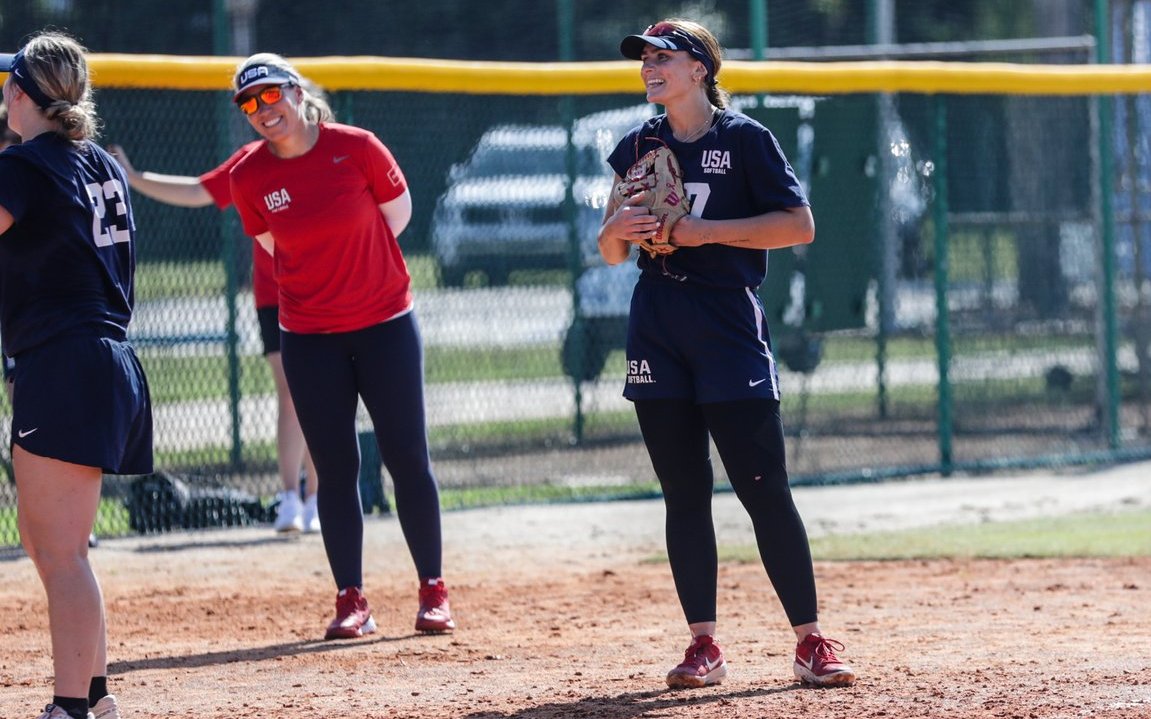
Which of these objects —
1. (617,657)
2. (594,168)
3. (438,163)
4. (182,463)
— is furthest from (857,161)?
(617,657)

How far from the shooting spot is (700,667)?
477cm

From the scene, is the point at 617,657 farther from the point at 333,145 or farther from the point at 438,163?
the point at 438,163

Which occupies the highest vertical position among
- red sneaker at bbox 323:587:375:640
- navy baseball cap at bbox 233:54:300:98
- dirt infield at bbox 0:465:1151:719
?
navy baseball cap at bbox 233:54:300:98

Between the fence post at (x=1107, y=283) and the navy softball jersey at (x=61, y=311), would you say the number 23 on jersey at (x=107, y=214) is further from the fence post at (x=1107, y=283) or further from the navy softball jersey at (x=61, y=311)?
the fence post at (x=1107, y=283)

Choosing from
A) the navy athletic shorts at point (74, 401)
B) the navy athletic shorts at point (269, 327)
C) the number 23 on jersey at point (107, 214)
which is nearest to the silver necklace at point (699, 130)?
the number 23 on jersey at point (107, 214)

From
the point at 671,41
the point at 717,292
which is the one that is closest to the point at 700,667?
the point at 717,292

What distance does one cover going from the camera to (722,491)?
364 inches

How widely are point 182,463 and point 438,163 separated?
208 cm

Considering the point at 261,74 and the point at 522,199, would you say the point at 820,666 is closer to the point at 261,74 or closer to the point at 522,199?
the point at 261,74

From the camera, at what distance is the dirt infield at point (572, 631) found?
183 inches

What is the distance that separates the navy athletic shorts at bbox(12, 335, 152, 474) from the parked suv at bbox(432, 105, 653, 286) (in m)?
4.72

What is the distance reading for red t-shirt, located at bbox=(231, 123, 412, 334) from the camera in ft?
18.5

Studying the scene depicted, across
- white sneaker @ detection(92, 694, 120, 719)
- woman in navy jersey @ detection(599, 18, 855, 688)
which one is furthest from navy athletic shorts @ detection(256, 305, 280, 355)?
white sneaker @ detection(92, 694, 120, 719)

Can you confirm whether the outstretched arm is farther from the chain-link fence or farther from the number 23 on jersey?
the number 23 on jersey
